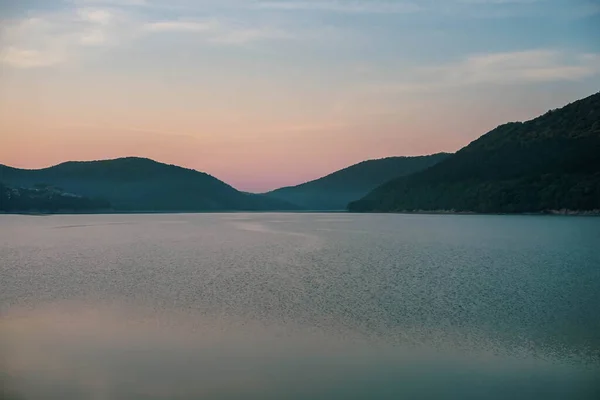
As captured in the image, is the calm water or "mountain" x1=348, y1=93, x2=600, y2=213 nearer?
the calm water

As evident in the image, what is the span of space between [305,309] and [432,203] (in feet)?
570

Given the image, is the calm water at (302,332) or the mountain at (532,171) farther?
the mountain at (532,171)

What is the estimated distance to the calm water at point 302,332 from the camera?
46.4ft

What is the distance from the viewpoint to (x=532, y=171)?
159 metres

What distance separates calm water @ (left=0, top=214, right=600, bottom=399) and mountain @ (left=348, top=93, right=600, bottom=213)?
11300 centimetres

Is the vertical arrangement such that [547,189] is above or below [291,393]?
above

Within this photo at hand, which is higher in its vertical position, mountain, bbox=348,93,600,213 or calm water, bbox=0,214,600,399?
mountain, bbox=348,93,600,213

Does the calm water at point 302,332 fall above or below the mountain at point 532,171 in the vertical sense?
below

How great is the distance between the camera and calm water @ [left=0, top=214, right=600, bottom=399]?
14.2m

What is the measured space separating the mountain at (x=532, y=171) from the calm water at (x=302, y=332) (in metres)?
113

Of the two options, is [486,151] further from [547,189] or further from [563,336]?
[563,336]

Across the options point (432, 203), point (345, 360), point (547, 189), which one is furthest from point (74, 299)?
point (432, 203)

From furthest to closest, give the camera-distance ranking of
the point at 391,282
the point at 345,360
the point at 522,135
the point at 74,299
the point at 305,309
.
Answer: the point at 522,135 → the point at 391,282 → the point at 74,299 → the point at 305,309 → the point at 345,360

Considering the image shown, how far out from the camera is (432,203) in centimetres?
19225
